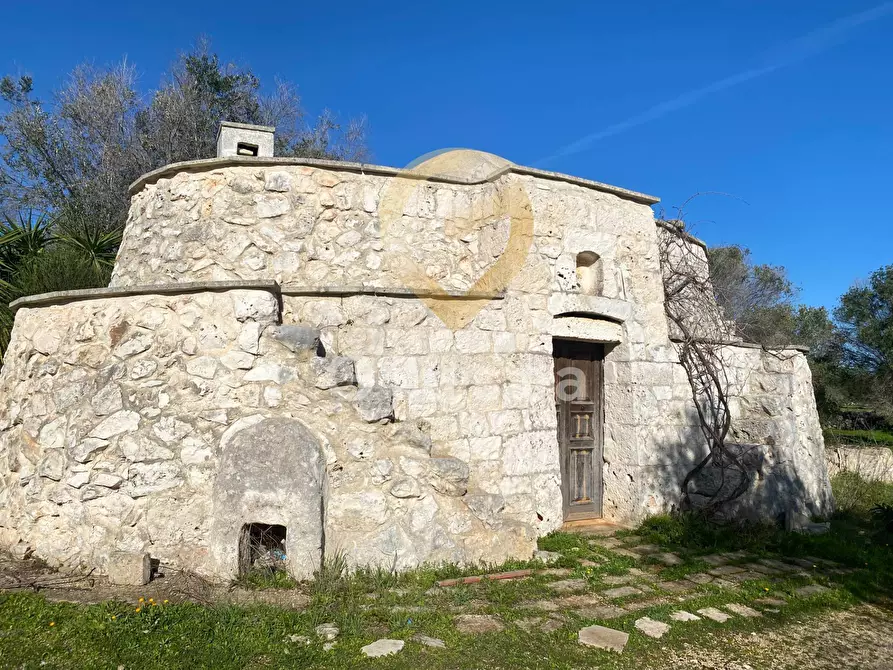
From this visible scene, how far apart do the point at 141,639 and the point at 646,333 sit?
5729mm

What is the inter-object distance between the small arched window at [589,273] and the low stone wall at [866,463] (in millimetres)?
6321

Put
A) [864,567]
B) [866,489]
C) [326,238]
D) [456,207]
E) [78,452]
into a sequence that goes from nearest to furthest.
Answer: [78,452] → [864,567] → [326,238] → [456,207] → [866,489]

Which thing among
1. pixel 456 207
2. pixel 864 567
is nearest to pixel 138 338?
pixel 456 207

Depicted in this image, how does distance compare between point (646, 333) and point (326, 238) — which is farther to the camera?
point (646, 333)

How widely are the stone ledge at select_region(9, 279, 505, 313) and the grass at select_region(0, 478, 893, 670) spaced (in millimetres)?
2239

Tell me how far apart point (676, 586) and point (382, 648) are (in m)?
2.71

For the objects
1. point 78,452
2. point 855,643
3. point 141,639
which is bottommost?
point 855,643


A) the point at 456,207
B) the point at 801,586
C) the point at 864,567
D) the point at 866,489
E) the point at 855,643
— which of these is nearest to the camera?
the point at 855,643

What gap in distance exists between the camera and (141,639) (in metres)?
3.37

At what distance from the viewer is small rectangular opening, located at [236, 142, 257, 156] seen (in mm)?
6895

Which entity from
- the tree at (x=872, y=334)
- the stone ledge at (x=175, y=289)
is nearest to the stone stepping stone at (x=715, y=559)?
the stone ledge at (x=175, y=289)

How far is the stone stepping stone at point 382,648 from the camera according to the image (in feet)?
11.1

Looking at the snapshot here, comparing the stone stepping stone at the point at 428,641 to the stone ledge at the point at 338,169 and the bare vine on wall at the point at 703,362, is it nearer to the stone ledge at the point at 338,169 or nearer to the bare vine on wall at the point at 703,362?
the bare vine on wall at the point at 703,362

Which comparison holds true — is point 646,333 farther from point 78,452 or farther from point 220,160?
point 78,452
